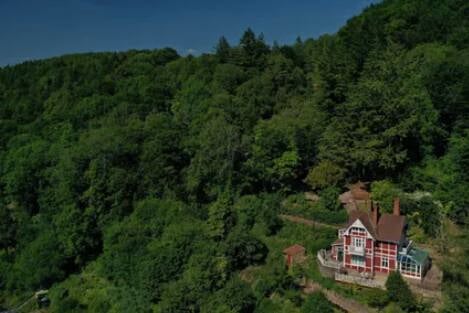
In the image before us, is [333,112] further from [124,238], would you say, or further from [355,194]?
[124,238]

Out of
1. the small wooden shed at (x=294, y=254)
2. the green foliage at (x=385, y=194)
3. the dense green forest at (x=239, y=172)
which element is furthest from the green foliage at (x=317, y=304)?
the green foliage at (x=385, y=194)

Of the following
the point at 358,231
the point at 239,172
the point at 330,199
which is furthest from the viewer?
the point at 239,172


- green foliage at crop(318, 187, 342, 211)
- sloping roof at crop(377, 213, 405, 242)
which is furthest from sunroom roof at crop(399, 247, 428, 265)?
green foliage at crop(318, 187, 342, 211)

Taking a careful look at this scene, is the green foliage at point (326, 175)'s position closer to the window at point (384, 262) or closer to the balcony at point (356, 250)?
the balcony at point (356, 250)

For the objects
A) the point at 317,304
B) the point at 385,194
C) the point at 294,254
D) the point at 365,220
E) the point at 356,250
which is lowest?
the point at 317,304

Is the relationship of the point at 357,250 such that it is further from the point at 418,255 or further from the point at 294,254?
the point at 294,254

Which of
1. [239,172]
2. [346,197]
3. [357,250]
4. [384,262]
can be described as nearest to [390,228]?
[384,262]

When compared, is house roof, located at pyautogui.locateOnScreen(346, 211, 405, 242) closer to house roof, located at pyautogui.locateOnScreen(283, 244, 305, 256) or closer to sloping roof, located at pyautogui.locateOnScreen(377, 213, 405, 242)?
sloping roof, located at pyautogui.locateOnScreen(377, 213, 405, 242)

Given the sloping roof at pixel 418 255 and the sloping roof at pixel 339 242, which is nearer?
the sloping roof at pixel 418 255
